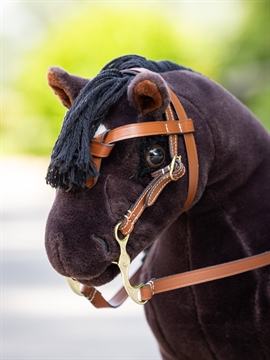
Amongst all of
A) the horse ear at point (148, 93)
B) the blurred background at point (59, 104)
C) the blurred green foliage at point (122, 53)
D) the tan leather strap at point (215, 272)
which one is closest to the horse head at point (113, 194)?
the horse ear at point (148, 93)

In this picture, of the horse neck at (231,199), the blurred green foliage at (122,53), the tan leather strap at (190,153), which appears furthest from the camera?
the blurred green foliage at (122,53)

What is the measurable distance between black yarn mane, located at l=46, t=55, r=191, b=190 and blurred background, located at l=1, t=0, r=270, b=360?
367mm

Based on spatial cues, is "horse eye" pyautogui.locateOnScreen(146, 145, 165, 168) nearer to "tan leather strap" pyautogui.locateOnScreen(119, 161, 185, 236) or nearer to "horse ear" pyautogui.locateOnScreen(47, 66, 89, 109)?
"tan leather strap" pyautogui.locateOnScreen(119, 161, 185, 236)

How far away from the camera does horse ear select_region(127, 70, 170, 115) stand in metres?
1.21

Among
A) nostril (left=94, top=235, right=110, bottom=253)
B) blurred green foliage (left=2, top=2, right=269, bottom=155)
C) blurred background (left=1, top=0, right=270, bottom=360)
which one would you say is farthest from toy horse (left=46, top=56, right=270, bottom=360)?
blurred green foliage (left=2, top=2, right=269, bottom=155)

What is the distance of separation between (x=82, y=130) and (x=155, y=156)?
0.18 meters

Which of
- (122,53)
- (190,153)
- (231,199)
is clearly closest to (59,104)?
(122,53)

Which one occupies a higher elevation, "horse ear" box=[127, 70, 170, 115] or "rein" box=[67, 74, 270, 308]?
"horse ear" box=[127, 70, 170, 115]

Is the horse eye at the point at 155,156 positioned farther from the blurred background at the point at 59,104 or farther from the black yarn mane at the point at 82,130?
the blurred background at the point at 59,104

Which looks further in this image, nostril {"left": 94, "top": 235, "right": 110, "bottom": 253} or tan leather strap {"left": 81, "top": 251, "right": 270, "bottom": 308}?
tan leather strap {"left": 81, "top": 251, "right": 270, "bottom": 308}

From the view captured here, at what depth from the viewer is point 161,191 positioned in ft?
4.26

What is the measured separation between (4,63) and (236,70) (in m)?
5.49

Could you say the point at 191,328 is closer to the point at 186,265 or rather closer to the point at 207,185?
the point at 186,265

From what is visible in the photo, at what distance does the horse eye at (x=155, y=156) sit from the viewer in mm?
1283
